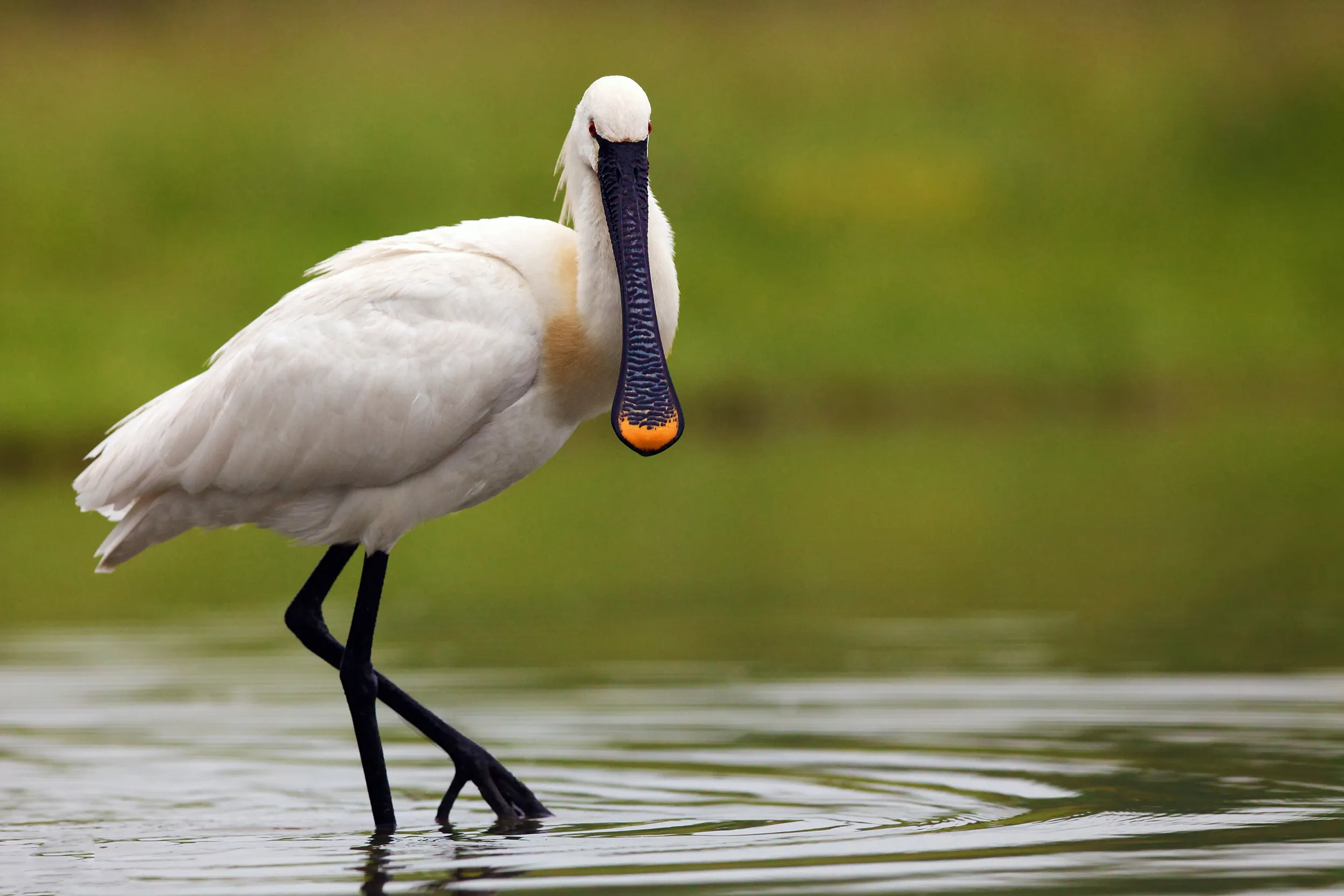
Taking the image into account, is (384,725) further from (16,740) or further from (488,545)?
(488,545)

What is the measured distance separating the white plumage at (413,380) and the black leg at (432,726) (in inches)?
16.8

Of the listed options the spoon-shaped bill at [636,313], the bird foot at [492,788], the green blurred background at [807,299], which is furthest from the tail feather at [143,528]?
the green blurred background at [807,299]

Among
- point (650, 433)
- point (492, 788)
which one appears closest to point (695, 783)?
point (492, 788)

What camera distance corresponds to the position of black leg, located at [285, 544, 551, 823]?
9562 mm

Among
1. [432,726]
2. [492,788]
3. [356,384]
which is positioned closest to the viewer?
[356,384]

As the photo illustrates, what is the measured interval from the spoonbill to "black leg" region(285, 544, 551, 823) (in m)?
0.01

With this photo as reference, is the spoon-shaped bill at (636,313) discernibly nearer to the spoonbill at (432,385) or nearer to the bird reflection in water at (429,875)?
the spoonbill at (432,385)

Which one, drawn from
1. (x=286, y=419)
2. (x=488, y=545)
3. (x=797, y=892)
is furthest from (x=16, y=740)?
(x=488, y=545)

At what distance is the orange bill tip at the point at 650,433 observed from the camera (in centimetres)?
895

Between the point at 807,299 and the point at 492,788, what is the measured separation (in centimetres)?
4076

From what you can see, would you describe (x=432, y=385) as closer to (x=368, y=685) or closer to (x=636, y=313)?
(x=636, y=313)

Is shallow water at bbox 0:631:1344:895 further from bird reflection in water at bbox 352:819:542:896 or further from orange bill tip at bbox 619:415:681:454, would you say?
orange bill tip at bbox 619:415:681:454

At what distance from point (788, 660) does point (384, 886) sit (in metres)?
5.97

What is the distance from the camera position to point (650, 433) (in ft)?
29.5
